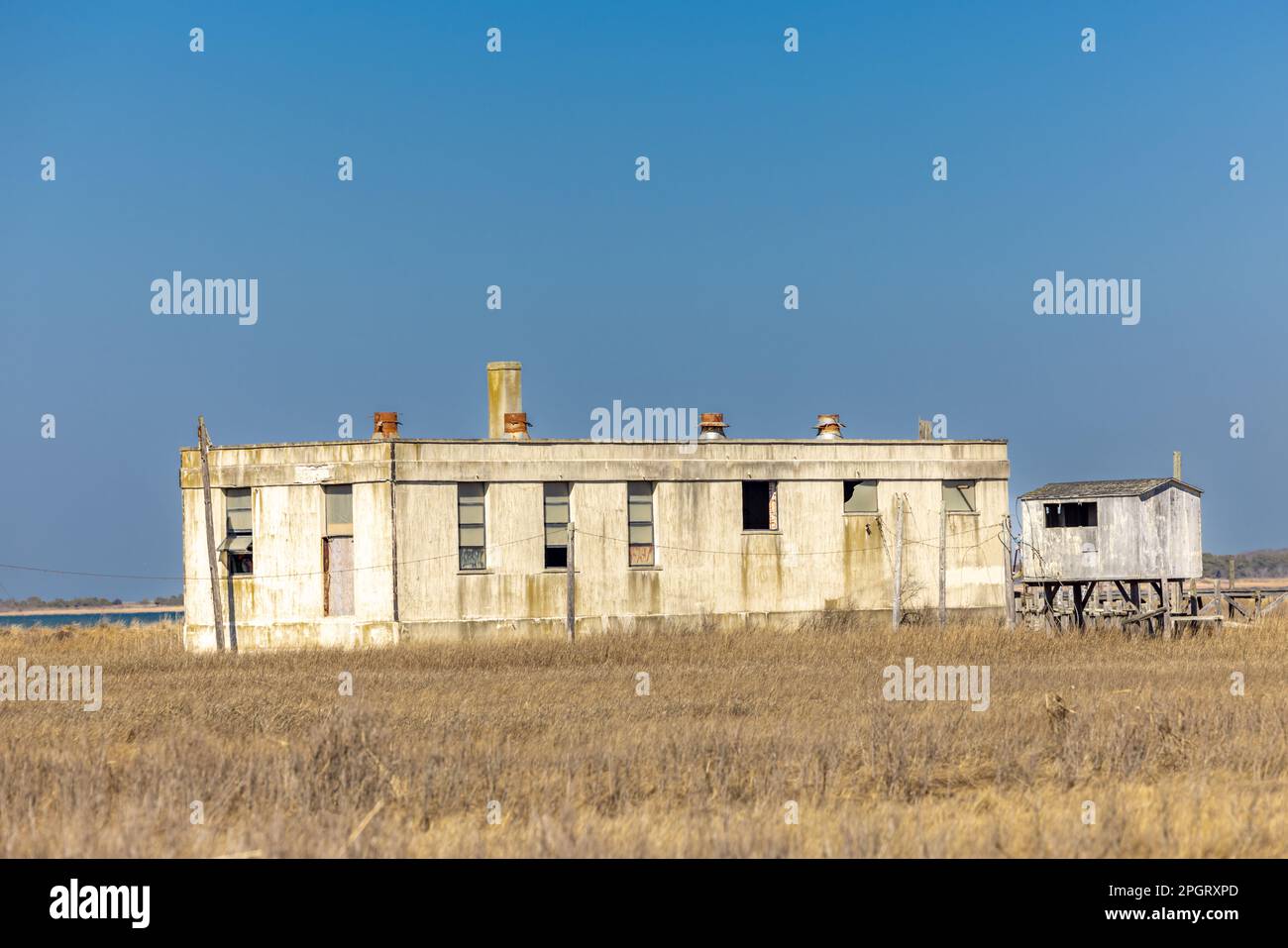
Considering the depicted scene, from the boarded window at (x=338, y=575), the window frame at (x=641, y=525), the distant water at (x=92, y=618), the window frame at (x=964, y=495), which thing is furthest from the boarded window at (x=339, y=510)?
the distant water at (x=92, y=618)

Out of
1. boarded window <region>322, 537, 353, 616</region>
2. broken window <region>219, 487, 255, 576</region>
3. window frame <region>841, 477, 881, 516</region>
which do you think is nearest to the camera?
boarded window <region>322, 537, 353, 616</region>

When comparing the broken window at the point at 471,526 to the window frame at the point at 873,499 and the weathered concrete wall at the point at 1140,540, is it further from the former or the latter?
the weathered concrete wall at the point at 1140,540

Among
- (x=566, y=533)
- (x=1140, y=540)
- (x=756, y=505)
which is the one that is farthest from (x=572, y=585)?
(x=1140, y=540)

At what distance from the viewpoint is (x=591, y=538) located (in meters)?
37.7

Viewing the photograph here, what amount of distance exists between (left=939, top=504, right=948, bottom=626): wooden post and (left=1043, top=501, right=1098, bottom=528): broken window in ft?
8.21

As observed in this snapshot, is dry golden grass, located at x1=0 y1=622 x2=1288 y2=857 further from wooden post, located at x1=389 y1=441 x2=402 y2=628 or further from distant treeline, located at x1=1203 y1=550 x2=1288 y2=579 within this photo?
distant treeline, located at x1=1203 y1=550 x2=1288 y2=579

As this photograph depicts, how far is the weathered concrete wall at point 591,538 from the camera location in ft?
118

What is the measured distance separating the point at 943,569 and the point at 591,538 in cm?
858

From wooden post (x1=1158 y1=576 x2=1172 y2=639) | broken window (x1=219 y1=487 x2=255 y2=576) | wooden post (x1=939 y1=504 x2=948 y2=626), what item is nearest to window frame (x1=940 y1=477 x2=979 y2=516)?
wooden post (x1=939 y1=504 x2=948 y2=626)

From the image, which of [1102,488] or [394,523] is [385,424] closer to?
[394,523]

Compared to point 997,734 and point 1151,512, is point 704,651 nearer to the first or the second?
point 1151,512

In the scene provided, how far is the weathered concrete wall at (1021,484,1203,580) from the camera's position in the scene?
3806cm

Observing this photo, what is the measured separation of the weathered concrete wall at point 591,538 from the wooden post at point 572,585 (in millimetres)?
357
